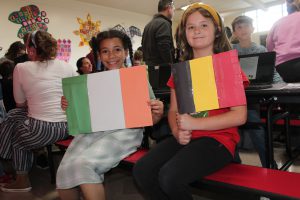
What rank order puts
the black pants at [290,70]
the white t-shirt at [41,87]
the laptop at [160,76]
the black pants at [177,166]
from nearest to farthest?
the black pants at [177,166], the black pants at [290,70], the white t-shirt at [41,87], the laptop at [160,76]

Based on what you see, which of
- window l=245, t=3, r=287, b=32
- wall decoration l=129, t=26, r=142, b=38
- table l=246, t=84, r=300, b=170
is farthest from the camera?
window l=245, t=3, r=287, b=32

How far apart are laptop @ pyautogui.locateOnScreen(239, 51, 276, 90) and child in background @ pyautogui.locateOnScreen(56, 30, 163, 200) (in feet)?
2.15

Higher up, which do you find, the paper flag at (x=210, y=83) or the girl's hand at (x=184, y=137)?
the paper flag at (x=210, y=83)

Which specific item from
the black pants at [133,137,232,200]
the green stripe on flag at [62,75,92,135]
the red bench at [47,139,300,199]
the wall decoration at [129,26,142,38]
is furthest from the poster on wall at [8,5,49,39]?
the red bench at [47,139,300,199]

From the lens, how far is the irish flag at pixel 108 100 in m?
1.37

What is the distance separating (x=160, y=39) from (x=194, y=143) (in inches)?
86.0

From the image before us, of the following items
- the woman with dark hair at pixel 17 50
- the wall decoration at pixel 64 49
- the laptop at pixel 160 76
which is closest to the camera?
the laptop at pixel 160 76

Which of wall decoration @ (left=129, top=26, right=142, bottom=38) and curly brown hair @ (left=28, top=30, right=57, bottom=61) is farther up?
wall decoration @ (left=129, top=26, right=142, bottom=38)

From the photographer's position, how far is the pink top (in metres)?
2.04

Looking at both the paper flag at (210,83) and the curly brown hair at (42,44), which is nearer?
the paper flag at (210,83)

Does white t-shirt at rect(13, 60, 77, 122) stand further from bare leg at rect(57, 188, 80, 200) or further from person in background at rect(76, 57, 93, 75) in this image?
person in background at rect(76, 57, 93, 75)

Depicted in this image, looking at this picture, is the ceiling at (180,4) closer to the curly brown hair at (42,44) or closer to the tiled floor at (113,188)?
the curly brown hair at (42,44)

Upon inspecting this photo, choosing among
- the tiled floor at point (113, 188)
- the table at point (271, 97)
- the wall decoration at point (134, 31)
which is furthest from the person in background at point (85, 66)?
the wall decoration at point (134, 31)

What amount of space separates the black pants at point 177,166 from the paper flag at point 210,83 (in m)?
0.17
